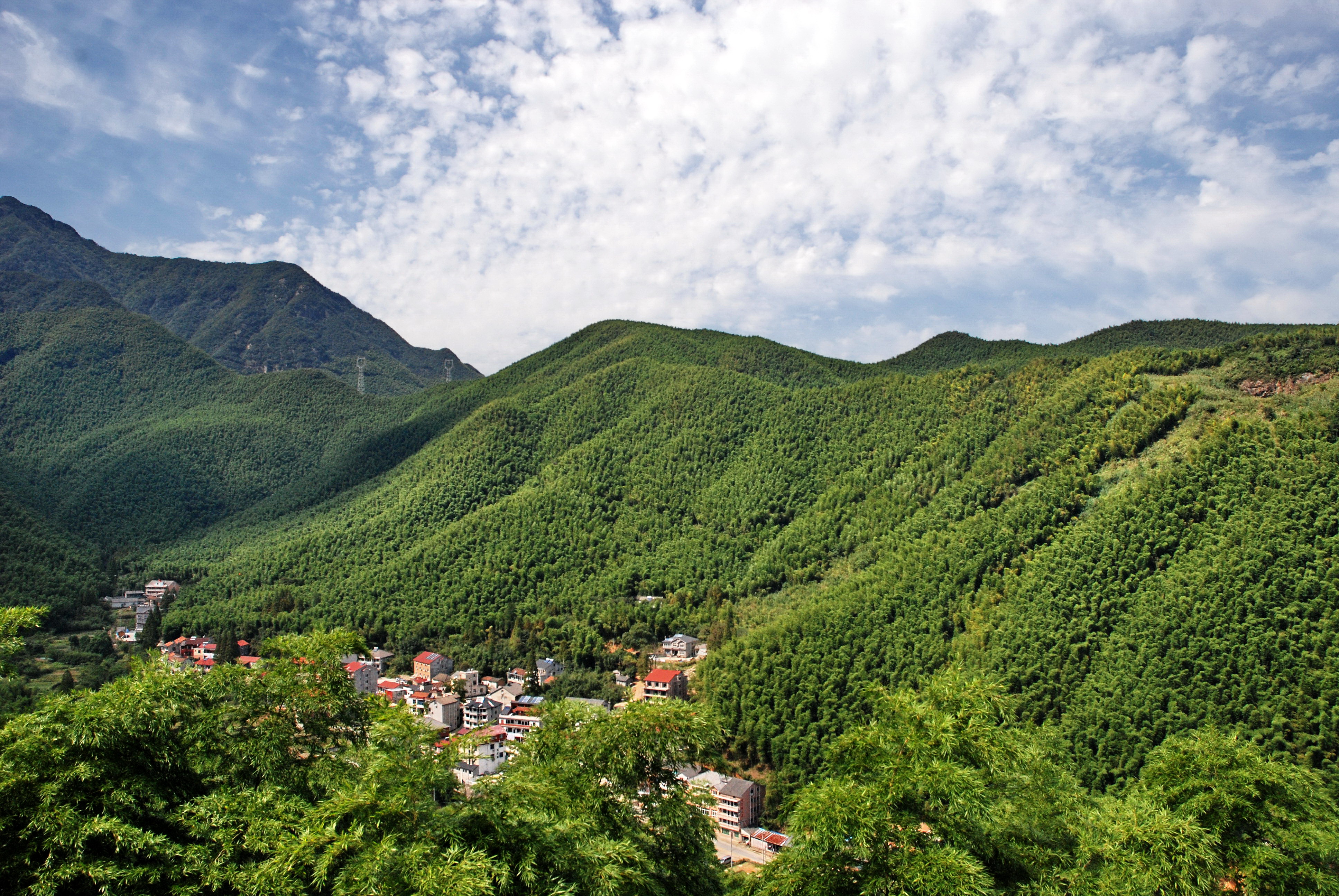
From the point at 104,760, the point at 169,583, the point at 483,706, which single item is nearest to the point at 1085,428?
the point at 483,706

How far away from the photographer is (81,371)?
162875 mm

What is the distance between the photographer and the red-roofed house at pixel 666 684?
176 feet

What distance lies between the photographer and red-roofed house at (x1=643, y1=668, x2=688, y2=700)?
5359 cm

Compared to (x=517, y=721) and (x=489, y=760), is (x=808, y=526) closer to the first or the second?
(x=517, y=721)

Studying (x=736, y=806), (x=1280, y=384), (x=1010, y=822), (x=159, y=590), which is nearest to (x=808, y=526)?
(x=736, y=806)

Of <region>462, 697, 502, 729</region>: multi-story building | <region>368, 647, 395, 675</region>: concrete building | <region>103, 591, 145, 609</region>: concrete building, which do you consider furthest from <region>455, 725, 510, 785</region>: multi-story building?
<region>103, 591, 145, 609</region>: concrete building

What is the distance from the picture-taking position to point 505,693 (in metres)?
55.4

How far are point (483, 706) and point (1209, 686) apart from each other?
4520 centimetres

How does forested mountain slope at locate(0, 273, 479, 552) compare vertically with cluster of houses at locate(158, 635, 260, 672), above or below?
above

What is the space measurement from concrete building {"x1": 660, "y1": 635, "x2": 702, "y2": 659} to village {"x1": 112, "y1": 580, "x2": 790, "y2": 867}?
7 cm

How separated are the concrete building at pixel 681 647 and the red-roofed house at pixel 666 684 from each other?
243 inches

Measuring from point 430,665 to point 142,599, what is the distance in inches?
2073

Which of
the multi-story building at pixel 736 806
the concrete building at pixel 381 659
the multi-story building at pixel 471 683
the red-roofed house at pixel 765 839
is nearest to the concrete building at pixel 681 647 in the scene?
the multi-story building at pixel 471 683

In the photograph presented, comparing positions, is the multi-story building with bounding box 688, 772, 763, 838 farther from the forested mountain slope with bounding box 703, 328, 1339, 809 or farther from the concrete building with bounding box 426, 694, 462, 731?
the concrete building with bounding box 426, 694, 462, 731
